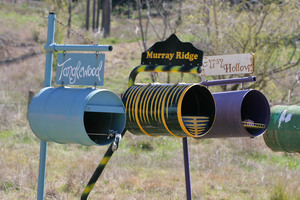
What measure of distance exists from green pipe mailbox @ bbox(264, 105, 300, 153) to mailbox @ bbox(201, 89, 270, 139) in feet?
1.01

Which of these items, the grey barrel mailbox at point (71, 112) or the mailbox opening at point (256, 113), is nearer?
the grey barrel mailbox at point (71, 112)

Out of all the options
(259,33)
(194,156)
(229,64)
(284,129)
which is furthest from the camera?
(259,33)

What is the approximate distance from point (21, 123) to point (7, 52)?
13.7 meters

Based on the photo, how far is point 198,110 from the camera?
419 cm

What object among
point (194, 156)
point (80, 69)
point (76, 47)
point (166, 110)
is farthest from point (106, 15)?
point (166, 110)

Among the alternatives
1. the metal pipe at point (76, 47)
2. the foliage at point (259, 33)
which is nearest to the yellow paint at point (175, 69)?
the metal pipe at point (76, 47)

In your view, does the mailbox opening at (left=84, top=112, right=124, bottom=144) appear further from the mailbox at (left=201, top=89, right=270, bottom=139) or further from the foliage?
the foliage

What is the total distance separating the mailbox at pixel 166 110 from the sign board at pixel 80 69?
0.37 m

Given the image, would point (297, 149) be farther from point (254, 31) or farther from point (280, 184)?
point (254, 31)

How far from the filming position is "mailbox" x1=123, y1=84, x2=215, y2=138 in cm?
363

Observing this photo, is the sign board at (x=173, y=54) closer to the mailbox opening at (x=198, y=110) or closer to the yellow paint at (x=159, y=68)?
the yellow paint at (x=159, y=68)

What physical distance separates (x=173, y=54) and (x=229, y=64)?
124 cm

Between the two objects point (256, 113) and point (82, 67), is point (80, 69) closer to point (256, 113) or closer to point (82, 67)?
point (82, 67)

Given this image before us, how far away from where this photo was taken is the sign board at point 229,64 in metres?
5.09
